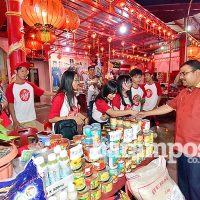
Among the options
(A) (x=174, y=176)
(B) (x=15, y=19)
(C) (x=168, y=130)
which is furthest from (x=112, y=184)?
(C) (x=168, y=130)

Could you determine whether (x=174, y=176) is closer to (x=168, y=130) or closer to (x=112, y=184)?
(x=112, y=184)

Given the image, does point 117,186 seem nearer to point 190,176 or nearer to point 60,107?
point 190,176

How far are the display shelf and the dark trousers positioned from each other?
1.31 meters

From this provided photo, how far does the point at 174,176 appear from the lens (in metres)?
2.73

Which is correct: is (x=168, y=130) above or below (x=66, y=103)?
below

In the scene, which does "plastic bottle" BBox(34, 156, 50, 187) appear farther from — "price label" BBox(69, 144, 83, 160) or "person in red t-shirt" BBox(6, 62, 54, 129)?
"person in red t-shirt" BBox(6, 62, 54, 129)

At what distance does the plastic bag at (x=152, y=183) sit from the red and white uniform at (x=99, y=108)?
834mm

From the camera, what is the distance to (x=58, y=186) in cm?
100

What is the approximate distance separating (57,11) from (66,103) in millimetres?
1678

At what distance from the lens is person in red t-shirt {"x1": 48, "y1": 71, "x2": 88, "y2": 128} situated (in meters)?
1.89

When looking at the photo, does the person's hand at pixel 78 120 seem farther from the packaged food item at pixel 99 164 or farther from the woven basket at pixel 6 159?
the woven basket at pixel 6 159

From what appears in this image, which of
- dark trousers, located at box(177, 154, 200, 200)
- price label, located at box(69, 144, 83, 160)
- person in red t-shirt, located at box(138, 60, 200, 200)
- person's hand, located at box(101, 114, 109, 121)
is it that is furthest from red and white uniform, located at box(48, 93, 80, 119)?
dark trousers, located at box(177, 154, 200, 200)

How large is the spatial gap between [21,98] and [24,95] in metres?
0.07

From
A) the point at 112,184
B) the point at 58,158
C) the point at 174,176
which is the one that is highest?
the point at 58,158
